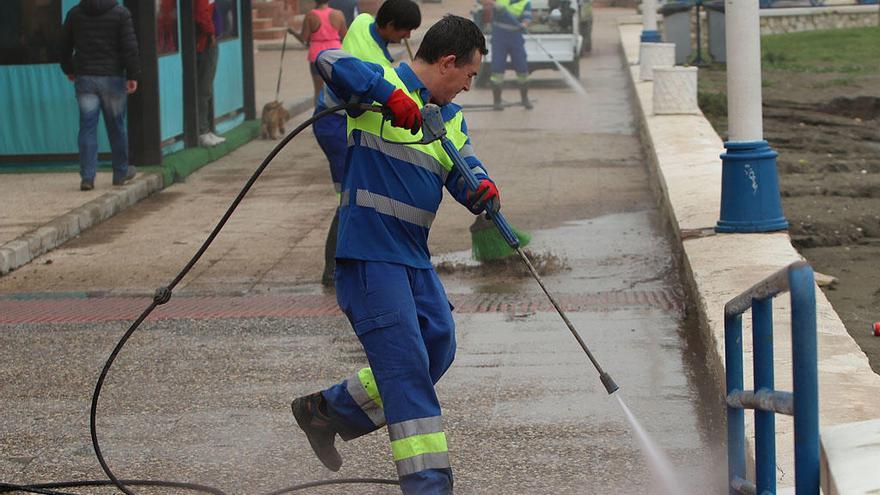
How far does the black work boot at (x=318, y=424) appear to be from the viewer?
541 cm

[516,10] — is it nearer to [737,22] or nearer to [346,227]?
[737,22]

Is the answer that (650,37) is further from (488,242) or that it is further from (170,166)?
(488,242)

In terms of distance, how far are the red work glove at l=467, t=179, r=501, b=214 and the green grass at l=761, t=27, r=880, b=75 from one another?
780 inches

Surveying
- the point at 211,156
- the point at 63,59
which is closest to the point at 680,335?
the point at 63,59

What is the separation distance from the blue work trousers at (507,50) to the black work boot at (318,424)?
623 inches

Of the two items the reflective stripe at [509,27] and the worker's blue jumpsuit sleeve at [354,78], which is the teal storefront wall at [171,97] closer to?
the reflective stripe at [509,27]

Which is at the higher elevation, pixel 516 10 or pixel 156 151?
pixel 516 10

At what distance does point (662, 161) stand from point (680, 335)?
206 inches

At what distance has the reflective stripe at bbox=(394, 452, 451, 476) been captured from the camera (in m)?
4.76

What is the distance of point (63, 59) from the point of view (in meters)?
13.2

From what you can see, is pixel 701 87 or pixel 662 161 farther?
pixel 701 87

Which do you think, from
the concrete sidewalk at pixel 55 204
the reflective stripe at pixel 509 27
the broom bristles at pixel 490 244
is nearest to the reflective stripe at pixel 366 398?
the broom bristles at pixel 490 244

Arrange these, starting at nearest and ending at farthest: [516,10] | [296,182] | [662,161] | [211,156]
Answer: [662,161], [296,182], [211,156], [516,10]

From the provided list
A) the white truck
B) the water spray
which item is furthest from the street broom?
the white truck
